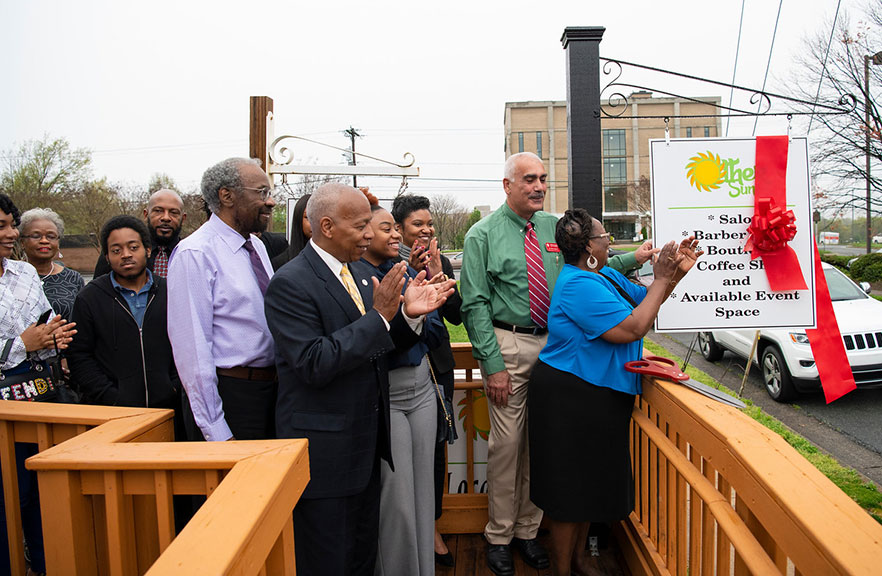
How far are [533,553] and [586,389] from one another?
1082 mm

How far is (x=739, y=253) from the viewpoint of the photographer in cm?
307

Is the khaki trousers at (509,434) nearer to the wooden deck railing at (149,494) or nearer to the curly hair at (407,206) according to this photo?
the curly hair at (407,206)

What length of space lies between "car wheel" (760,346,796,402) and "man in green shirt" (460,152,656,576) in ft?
16.8

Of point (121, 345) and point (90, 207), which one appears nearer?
point (121, 345)

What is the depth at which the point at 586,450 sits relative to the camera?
2582 mm

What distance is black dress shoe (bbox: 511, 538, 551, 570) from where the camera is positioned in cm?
299

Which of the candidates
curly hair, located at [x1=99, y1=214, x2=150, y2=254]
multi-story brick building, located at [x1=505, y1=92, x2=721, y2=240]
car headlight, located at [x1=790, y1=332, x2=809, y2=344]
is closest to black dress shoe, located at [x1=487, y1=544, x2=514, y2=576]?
curly hair, located at [x1=99, y1=214, x2=150, y2=254]

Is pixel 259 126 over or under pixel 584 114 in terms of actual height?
over

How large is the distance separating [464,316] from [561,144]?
4621 cm

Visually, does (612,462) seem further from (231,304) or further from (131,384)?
(131,384)

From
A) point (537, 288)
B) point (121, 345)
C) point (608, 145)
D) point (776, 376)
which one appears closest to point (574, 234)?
point (537, 288)

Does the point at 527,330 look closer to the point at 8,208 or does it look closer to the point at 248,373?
the point at 248,373

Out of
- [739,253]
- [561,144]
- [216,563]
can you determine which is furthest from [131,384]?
[561,144]

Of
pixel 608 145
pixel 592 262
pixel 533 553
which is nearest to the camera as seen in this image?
pixel 592 262
